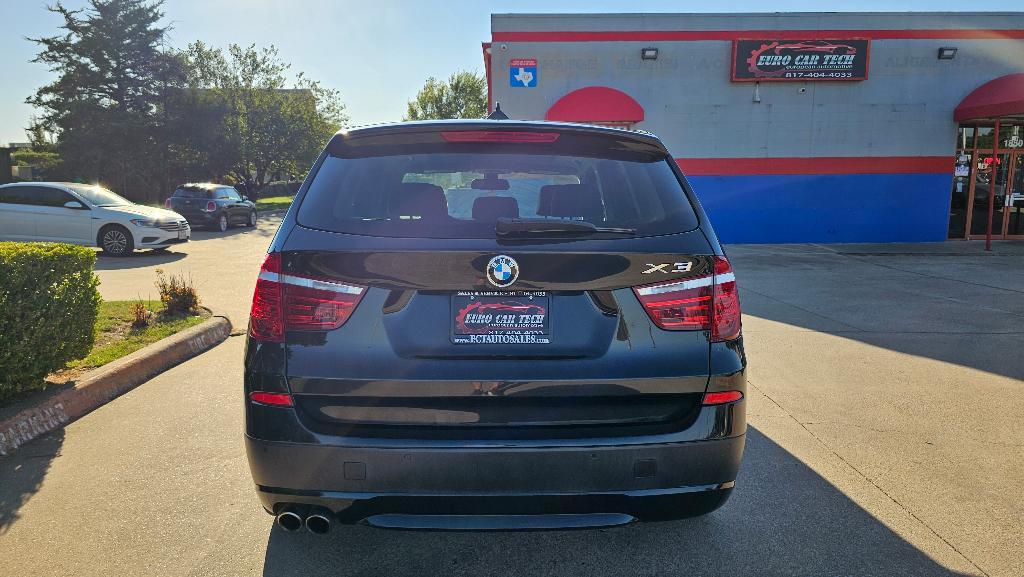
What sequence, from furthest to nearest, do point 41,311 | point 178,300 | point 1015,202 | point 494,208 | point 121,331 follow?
point 1015,202, point 178,300, point 121,331, point 41,311, point 494,208

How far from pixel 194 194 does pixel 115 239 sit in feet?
26.3

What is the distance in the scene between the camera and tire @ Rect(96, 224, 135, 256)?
14797mm

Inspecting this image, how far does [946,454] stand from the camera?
4.12 meters

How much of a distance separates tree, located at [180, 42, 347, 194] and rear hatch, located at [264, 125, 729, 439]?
40.6 metres

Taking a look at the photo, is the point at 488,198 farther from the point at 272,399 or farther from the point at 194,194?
the point at 194,194

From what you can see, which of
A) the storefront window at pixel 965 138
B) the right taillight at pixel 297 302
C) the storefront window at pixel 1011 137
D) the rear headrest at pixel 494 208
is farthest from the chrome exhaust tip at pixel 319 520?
the storefront window at pixel 1011 137

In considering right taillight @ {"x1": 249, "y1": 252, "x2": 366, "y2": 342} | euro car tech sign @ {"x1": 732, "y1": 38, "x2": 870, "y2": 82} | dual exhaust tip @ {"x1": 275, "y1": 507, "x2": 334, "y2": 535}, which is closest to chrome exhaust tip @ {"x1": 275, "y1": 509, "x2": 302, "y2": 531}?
dual exhaust tip @ {"x1": 275, "y1": 507, "x2": 334, "y2": 535}

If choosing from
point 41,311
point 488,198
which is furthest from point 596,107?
point 488,198

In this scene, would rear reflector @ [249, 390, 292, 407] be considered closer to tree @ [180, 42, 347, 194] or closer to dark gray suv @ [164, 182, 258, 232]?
dark gray suv @ [164, 182, 258, 232]

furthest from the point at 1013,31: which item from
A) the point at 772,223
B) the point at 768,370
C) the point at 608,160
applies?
the point at 608,160

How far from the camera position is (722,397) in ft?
8.06

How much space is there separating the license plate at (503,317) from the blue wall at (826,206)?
1687cm

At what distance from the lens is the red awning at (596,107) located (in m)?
17.1

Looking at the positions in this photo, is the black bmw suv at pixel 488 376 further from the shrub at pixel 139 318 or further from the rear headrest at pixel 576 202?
the shrub at pixel 139 318
